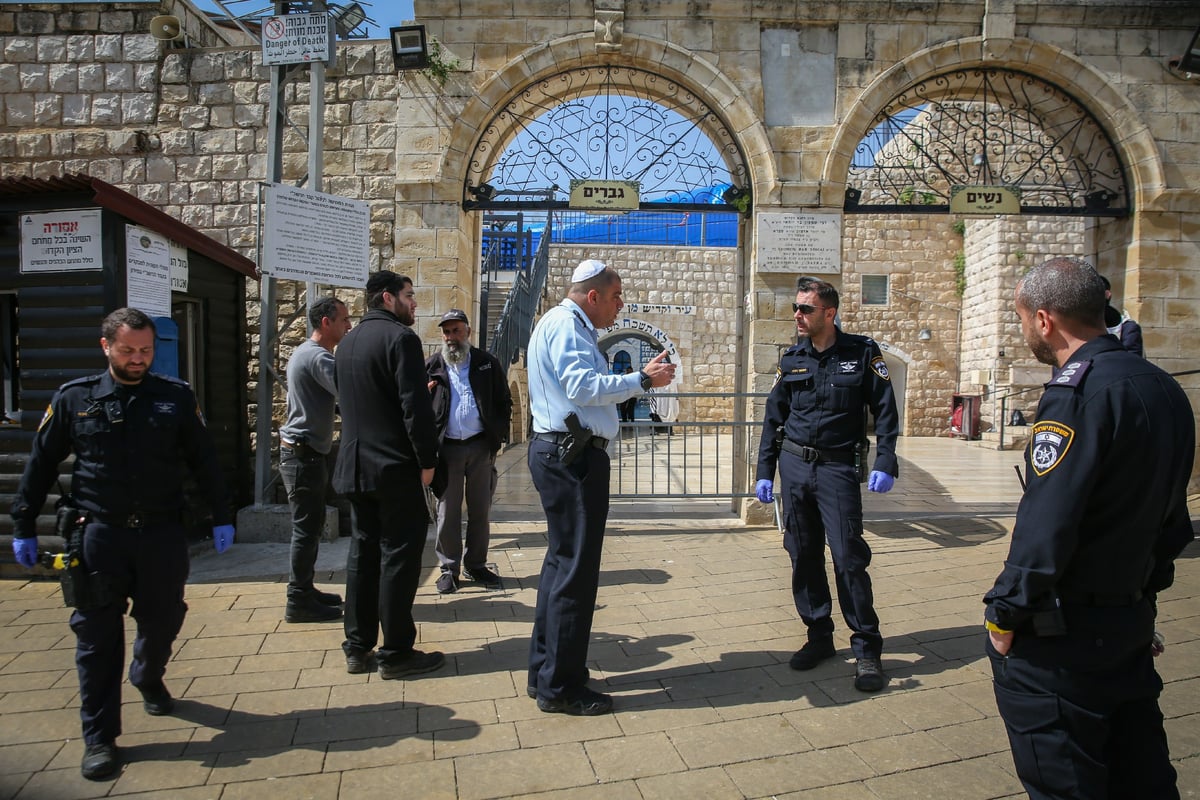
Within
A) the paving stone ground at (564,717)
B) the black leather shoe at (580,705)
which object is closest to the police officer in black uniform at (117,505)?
the paving stone ground at (564,717)

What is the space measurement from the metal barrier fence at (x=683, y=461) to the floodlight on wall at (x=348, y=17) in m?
4.01

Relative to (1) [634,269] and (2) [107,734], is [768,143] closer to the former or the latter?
(2) [107,734]

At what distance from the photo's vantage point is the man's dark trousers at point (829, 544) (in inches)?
139

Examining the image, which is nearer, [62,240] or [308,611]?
[308,611]

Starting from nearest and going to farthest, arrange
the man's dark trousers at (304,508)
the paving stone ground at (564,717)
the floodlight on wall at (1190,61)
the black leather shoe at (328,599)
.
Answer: the paving stone ground at (564,717) → the man's dark trousers at (304,508) → the black leather shoe at (328,599) → the floodlight on wall at (1190,61)

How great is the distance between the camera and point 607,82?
7.24 m

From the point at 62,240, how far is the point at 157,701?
3.35 meters

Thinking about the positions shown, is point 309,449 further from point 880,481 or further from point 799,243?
point 799,243

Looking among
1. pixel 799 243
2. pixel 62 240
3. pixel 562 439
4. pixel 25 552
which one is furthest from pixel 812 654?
pixel 62 240

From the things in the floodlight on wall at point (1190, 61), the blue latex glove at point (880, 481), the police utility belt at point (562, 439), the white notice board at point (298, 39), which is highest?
the floodlight on wall at point (1190, 61)

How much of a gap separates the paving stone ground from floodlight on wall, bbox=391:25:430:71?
4.39 meters

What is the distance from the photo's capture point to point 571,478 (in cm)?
317

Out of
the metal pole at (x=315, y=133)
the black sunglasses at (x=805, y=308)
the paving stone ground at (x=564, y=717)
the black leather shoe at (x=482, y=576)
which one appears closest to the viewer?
the paving stone ground at (x=564, y=717)

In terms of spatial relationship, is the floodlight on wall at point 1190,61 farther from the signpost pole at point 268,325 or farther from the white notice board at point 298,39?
the signpost pole at point 268,325
